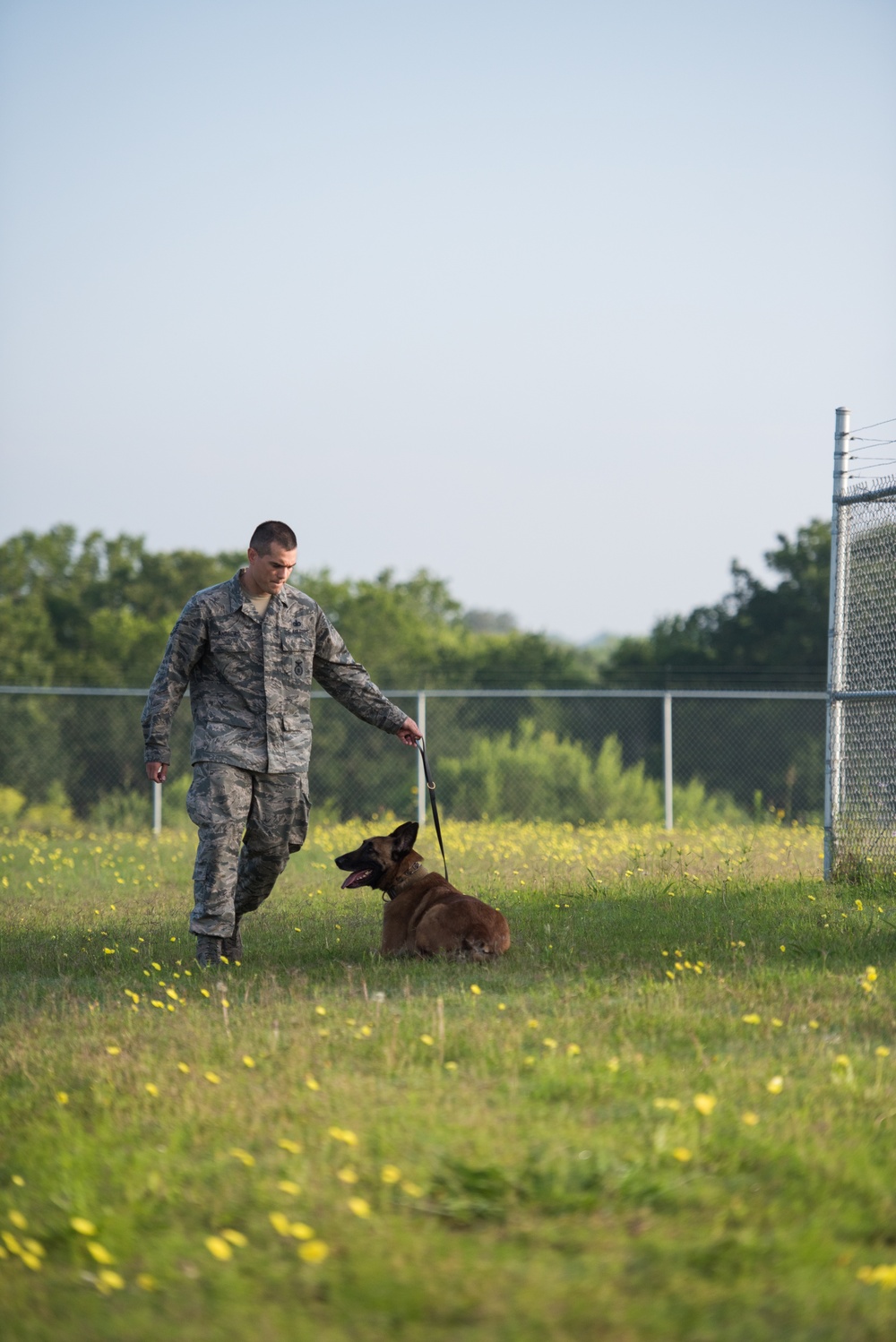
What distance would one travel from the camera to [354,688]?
670 cm

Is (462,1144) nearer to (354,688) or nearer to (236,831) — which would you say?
(236,831)

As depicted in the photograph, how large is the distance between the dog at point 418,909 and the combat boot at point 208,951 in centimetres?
77

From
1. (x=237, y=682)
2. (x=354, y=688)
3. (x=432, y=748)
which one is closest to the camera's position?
(x=237, y=682)

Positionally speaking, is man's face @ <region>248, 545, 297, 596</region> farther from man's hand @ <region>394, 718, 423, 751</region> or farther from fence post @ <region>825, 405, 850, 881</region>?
fence post @ <region>825, 405, 850, 881</region>

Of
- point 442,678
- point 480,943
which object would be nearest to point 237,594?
point 480,943

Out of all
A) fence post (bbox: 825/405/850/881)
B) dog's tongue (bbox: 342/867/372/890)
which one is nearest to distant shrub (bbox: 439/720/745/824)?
fence post (bbox: 825/405/850/881)

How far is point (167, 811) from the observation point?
18.1 m

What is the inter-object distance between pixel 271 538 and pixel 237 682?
75 centimetres

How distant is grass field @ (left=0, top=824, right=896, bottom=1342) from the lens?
237 centimetres

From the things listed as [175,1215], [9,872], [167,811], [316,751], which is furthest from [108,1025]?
[316,751]

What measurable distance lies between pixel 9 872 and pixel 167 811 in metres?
7.15

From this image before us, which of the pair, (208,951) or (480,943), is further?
(208,951)

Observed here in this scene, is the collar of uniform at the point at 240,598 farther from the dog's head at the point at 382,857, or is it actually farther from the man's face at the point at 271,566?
the dog's head at the point at 382,857

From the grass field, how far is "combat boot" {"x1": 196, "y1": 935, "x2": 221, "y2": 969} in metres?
0.17
